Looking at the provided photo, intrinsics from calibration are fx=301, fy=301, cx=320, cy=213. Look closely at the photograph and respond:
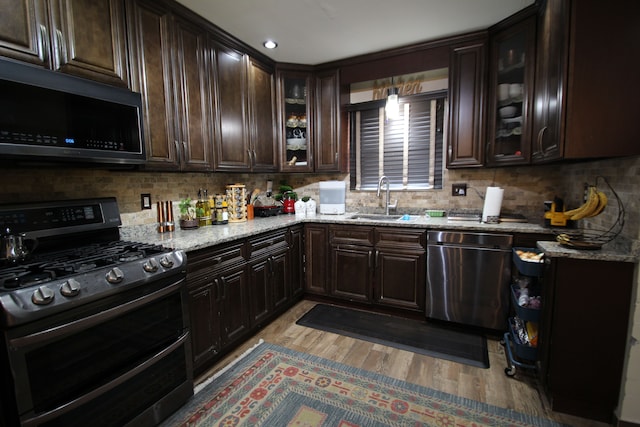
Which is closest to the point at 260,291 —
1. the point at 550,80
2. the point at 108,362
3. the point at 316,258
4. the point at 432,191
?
the point at 316,258

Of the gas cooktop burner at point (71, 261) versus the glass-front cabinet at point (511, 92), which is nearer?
the gas cooktop burner at point (71, 261)

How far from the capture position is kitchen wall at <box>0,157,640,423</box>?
155 centimetres

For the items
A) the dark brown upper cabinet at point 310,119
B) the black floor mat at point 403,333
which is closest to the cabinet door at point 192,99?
the dark brown upper cabinet at point 310,119

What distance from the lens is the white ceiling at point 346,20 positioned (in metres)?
2.15

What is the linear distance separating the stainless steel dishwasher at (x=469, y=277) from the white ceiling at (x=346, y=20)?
171 centimetres

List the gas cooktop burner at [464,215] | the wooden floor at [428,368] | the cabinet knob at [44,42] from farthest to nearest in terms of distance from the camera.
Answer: the gas cooktop burner at [464,215]
the wooden floor at [428,368]
the cabinet knob at [44,42]

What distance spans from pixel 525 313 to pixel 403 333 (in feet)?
3.12

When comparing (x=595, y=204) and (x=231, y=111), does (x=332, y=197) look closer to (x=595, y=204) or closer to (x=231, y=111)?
(x=231, y=111)

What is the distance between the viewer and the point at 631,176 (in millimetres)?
1587

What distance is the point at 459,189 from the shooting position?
299 centimetres

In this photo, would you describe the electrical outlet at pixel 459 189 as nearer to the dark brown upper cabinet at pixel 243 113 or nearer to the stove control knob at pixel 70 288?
the dark brown upper cabinet at pixel 243 113

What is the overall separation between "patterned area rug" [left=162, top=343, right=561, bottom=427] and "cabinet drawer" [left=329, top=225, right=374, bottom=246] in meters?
1.15

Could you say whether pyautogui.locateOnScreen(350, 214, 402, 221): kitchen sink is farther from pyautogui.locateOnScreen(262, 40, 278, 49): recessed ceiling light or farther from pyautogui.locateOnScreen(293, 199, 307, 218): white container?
pyautogui.locateOnScreen(262, 40, 278, 49): recessed ceiling light

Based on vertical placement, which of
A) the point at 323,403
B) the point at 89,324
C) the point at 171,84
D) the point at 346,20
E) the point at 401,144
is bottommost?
the point at 323,403
